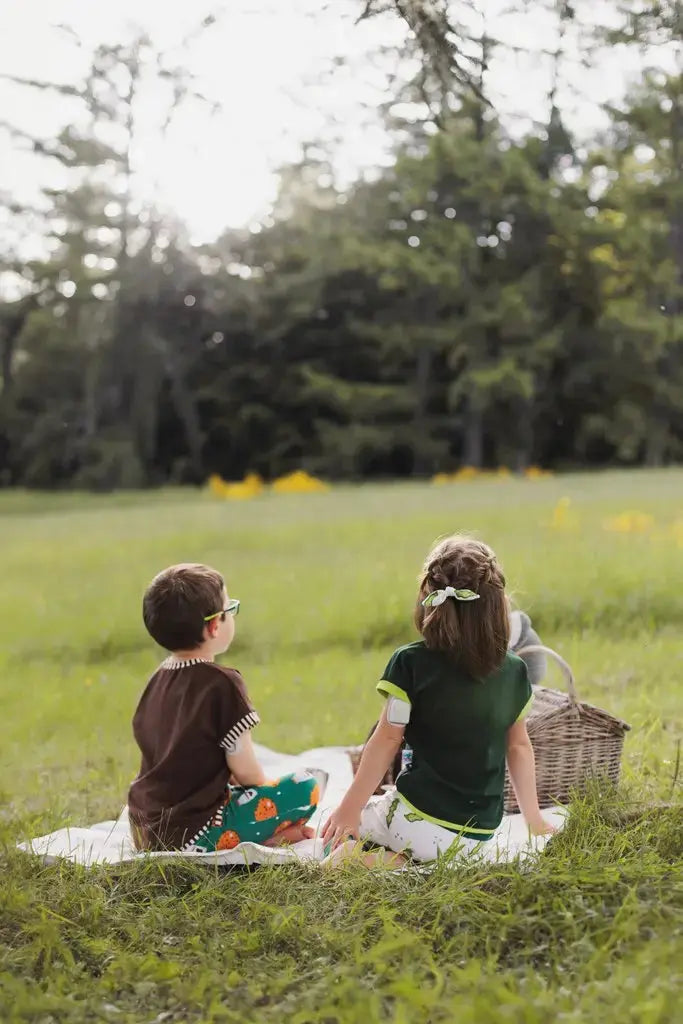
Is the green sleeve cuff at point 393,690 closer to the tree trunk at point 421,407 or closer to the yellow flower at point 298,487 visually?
the yellow flower at point 298,487

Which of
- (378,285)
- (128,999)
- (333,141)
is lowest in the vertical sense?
(128,999)

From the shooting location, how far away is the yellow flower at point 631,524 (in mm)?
9758

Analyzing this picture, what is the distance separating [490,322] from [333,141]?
15.3 feet

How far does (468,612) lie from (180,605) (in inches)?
38.4

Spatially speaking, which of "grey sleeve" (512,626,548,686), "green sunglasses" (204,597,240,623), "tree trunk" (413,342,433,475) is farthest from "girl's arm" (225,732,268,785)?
"tree trunk" (413,342,433,475)

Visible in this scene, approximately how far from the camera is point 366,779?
344 cm

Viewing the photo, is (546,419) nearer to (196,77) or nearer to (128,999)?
(196,77)

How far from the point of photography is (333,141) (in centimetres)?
2142

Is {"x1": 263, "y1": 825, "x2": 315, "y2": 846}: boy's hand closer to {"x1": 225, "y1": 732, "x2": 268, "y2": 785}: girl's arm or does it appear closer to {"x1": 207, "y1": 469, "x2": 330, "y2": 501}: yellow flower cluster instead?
{"x1": 225, "y1": 732, "x2": 268, "y2": 785}: girl's arm

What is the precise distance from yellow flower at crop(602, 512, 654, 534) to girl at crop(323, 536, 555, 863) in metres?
6.51

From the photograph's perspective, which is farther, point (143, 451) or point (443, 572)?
point (143, 451)

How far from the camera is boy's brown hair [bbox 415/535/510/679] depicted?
11.0ft

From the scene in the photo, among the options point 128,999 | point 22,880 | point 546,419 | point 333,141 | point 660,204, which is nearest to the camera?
point 128,999

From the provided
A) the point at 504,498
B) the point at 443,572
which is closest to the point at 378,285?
the point at 504,498
